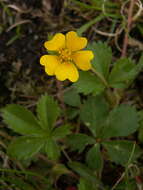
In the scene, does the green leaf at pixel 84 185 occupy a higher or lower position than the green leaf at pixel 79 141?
lower

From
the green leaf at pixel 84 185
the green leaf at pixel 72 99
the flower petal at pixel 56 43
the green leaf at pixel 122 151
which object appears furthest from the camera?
the green leaf at pixel 72 99

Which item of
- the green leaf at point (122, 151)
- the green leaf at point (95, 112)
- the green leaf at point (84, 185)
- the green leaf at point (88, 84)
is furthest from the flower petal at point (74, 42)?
the green leaf at point (84, 185)

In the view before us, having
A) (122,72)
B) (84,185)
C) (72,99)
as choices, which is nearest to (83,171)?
(84,185)

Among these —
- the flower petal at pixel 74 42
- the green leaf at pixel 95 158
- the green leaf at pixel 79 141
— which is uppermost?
the flower petal at pixel 74 42

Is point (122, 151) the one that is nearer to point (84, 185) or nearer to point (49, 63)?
point (84, 185)

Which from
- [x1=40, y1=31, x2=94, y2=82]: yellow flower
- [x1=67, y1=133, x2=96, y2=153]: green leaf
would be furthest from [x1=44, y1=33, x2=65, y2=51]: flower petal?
[x1=67, y1=133, x2=96, y2=153]: green leaf

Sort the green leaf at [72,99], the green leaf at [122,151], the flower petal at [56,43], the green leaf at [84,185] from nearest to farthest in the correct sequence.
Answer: the flower petal at [56,43] < the green leaf at [84,185] < the green leaf at [122,151] < the green leaf at [72,99]

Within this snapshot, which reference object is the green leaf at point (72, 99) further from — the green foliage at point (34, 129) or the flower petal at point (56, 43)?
the flower petal at point (56, 43)

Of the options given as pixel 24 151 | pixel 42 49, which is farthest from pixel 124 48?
pixel 24 151
